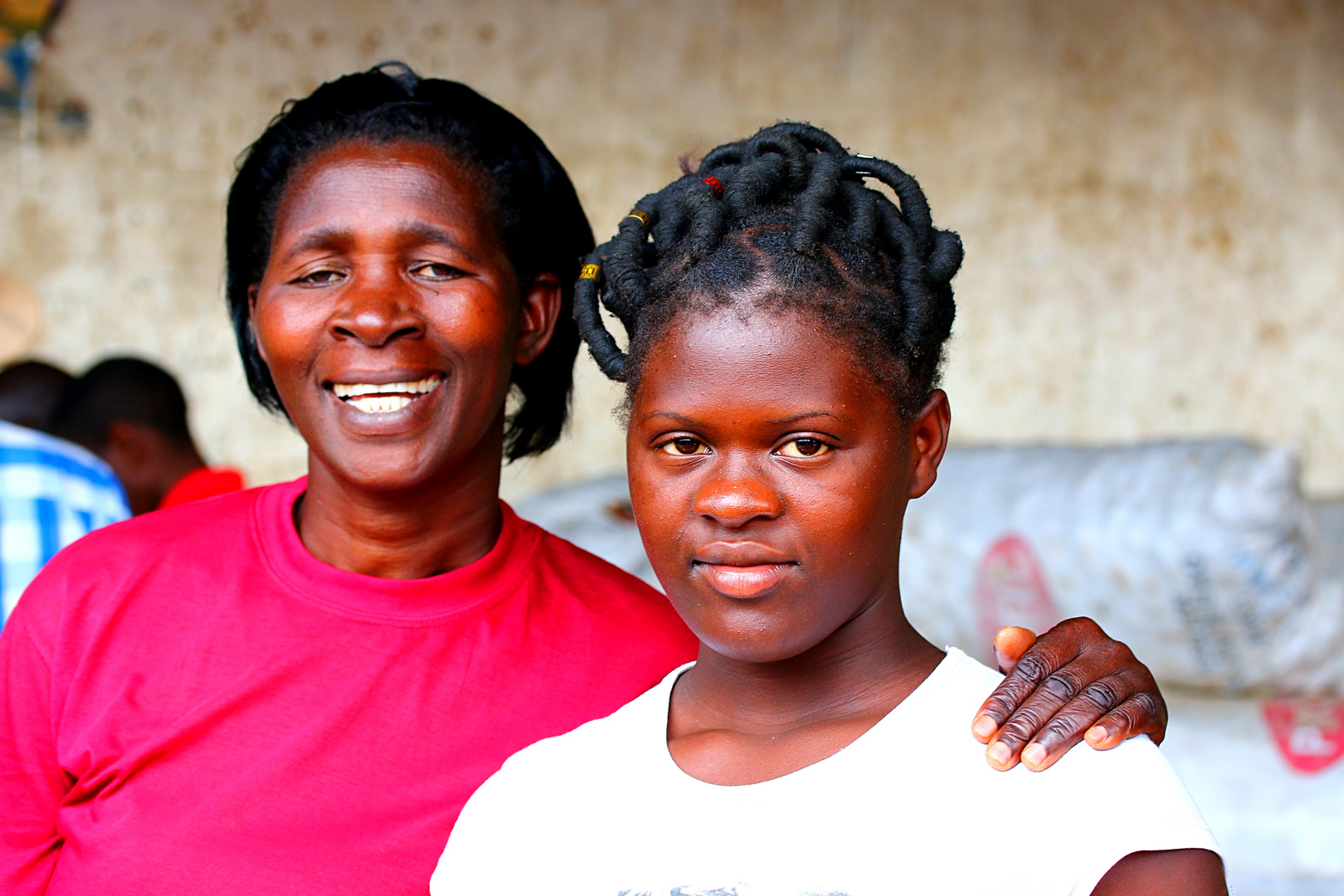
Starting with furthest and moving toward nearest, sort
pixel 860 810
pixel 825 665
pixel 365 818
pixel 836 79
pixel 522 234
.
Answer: pixel 836 79, pixel 522 234, pixel 365 818, pixel 825 665, pixel 860 810

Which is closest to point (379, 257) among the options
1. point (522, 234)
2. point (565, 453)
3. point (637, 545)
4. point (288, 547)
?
point (522, 234)

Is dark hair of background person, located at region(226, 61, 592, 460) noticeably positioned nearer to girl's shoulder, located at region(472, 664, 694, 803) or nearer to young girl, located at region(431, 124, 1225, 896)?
young girl, located at region(431, 124, 1225, 896)

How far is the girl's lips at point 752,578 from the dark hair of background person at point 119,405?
243 centimetres

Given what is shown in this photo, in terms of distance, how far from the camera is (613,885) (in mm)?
1096

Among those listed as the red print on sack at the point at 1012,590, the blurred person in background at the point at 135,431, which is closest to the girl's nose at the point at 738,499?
the red print on sack at the point at 1012,590

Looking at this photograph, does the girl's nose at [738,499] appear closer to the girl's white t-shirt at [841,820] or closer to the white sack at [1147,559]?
the girl's white t-shirt at [841,820]

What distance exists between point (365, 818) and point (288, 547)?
0.32 meters

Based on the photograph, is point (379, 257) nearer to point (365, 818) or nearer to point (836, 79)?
point (365, 818)

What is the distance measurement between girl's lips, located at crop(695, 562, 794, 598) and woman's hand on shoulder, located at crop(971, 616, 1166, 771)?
19 cm

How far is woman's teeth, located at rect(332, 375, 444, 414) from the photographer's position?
139 centimetres

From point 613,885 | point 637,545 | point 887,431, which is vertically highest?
point 637,545

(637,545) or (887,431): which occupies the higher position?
(637,545)

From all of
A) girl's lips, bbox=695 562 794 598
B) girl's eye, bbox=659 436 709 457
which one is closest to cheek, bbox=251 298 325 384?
girl's eye, bbox=659 436 709 457

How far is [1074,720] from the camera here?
1007mm
